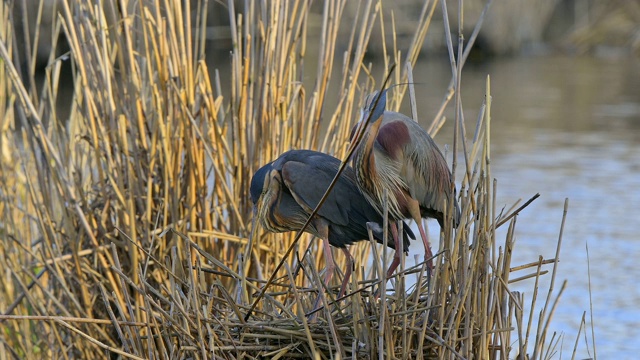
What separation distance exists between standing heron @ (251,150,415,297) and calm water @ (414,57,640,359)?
113cm

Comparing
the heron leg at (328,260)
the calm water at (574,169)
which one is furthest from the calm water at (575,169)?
the heron leg at (328,260)

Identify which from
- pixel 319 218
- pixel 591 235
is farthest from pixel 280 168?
pixel 591 235

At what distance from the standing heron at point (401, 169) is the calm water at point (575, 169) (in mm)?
1221

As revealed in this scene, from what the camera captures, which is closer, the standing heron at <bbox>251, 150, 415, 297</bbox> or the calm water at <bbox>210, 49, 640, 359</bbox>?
the standing heron at <bbox>251, 150, 415, 297</bbox>

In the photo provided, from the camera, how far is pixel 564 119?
9828mm

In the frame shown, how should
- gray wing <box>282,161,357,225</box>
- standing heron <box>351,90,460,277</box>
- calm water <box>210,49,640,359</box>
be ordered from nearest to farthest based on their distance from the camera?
1. standing heron <box>351,90,460,277</box>
2. gray wing <box>282,161,357,225</box>
3. calm water <box>210,49,640,359</box>

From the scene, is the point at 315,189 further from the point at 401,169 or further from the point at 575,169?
the point at 575,169

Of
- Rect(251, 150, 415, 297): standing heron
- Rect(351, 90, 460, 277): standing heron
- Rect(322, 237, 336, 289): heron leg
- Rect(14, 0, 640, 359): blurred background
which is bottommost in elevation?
Rect(14, 0, 640, 359): blurred background

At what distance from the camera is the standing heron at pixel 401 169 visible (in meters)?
2.12

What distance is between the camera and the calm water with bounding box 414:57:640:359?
4961mm

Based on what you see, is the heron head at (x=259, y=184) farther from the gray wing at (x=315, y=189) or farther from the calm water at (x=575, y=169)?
the calm water at (x=575, y=169)

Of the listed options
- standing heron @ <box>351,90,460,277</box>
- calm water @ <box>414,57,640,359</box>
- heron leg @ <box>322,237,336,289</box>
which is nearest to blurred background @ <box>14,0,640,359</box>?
calm water @ <box>414,57,640,359</box>

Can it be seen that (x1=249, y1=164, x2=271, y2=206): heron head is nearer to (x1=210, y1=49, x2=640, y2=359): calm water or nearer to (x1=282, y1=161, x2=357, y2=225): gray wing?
(x1=282, y1=161, x2=357, y2=225): gray wing

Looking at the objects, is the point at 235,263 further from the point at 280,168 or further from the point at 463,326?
the point at 463,326
